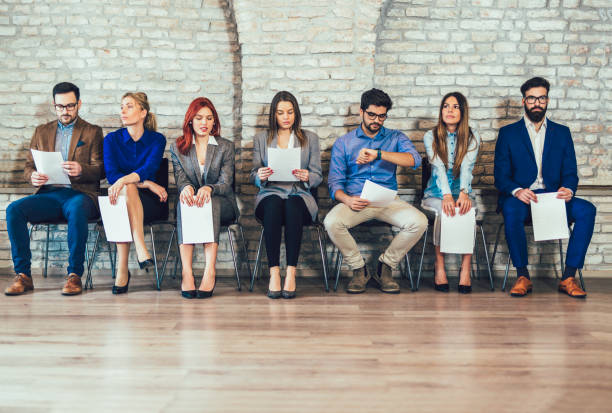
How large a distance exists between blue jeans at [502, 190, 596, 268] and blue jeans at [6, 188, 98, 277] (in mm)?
3008

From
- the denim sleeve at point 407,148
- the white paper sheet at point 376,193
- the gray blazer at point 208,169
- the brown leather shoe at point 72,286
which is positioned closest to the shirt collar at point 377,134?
the denim sleeve at point 407,148

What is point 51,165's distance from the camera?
3668 millimetres

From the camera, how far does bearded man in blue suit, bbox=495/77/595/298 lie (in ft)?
11.8

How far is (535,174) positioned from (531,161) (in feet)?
0.33

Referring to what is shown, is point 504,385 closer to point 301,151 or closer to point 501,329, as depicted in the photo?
point 501,329

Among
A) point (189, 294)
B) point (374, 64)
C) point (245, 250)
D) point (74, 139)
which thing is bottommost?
point (189, 294)

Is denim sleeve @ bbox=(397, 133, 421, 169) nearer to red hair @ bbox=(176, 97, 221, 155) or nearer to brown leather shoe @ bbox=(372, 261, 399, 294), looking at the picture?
brown leather shoe @ bbox=(372, 261, 399, 294)

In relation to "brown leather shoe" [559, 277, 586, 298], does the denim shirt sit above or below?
above

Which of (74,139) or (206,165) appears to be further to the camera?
(74,139)

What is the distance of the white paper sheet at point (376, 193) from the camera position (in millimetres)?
3498

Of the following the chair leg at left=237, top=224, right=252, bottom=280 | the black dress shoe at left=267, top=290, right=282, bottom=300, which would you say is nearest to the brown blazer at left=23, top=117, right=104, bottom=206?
the chair leg at left=237, top=224, right=252, bottom=280

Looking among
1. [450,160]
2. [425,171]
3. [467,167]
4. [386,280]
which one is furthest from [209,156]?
[467,167]

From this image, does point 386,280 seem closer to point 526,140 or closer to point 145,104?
point 526,140

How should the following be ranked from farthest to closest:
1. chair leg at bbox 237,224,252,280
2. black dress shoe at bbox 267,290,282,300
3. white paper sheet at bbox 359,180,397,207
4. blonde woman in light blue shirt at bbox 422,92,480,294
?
chair leg at bbox 237,224,252,280
blonde woman in light blue shirt at bbox 422,92,480,294
white paper sheet at bbox 359,180,397,207
black dress shoe at bbox 267,290,282,300
